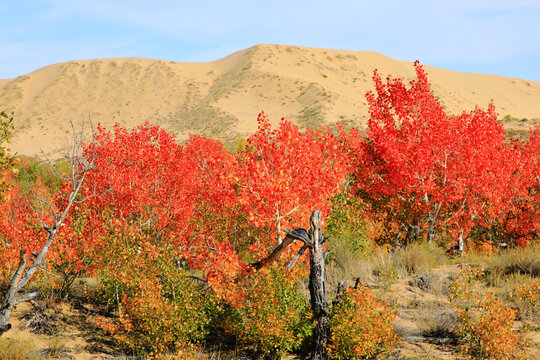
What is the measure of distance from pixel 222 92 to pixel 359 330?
97.7 m

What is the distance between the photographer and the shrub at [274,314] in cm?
929

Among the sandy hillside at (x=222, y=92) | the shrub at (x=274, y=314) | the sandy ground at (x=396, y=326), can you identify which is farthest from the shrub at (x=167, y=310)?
the sandy hillside at (x=222, y=92)

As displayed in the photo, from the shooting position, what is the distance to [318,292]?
9.63 metres

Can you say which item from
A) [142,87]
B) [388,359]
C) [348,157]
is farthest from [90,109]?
[388,359]

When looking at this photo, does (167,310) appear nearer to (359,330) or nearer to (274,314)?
(274,314)

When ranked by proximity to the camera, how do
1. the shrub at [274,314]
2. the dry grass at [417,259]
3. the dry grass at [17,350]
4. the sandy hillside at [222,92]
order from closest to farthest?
the shrub at [274,314] → the dry grass at [17,350] → the dry grass at [417,259] → the sandy hillside at [222,92]

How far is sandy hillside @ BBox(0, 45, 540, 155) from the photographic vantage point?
85.4 metres

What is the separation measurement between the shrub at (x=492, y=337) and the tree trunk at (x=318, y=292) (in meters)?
2.85

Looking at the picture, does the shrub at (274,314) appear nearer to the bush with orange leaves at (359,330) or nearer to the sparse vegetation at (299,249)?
the sparse vegetation at (299,249)

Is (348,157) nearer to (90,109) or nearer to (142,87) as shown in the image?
(90,109)

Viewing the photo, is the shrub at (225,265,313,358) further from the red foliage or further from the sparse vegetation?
the red foliage

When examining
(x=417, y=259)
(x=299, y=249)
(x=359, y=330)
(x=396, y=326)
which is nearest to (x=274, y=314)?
(x=359, y=330)

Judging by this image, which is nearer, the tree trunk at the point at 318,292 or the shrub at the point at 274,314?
the shrub at the point at 274,314

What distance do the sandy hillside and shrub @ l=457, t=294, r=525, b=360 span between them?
6074 cm
